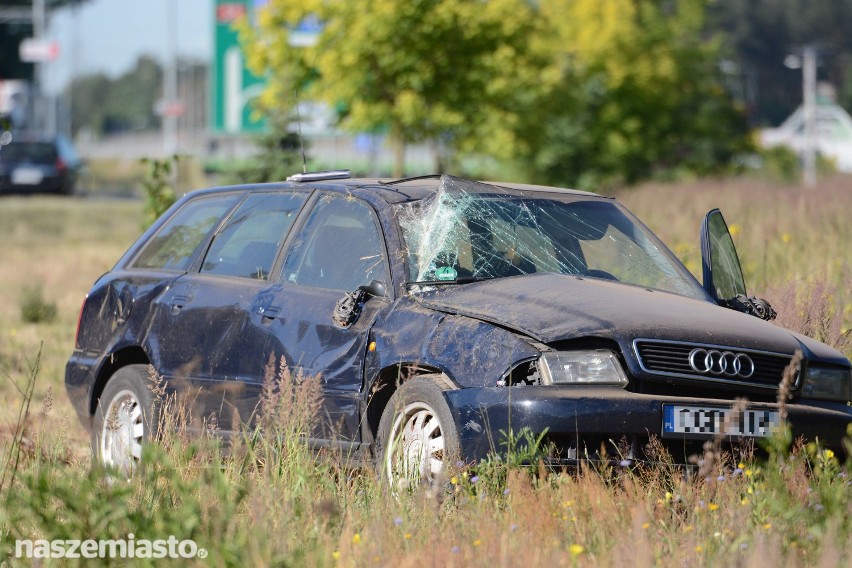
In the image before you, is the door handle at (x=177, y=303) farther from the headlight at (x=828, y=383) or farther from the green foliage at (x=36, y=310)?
the green foliage at (x=36, y=310)

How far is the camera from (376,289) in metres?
6.19

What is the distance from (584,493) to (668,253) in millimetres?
2294

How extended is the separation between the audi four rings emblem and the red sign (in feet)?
133

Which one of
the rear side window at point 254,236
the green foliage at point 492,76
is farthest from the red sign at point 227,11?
the rear side window at point 254,236

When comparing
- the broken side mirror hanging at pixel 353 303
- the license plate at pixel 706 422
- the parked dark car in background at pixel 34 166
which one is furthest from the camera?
the parked dark car in background at pixel 34 166

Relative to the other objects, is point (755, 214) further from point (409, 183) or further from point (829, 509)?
point (829, 509)

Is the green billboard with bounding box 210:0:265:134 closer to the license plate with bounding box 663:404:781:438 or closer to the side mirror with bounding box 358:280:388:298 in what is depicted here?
the side mirror with bounding box 358:280:388:298

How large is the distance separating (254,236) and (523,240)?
4.52ft

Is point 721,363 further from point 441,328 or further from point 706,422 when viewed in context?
point 441,328

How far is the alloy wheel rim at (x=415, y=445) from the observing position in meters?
5.43

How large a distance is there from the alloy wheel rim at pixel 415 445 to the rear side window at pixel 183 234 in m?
2.18

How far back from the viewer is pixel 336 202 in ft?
22.3

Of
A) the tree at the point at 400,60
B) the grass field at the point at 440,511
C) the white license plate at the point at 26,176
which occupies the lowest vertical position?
the grass field at the point at 440,511

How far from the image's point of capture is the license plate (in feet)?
17.6
